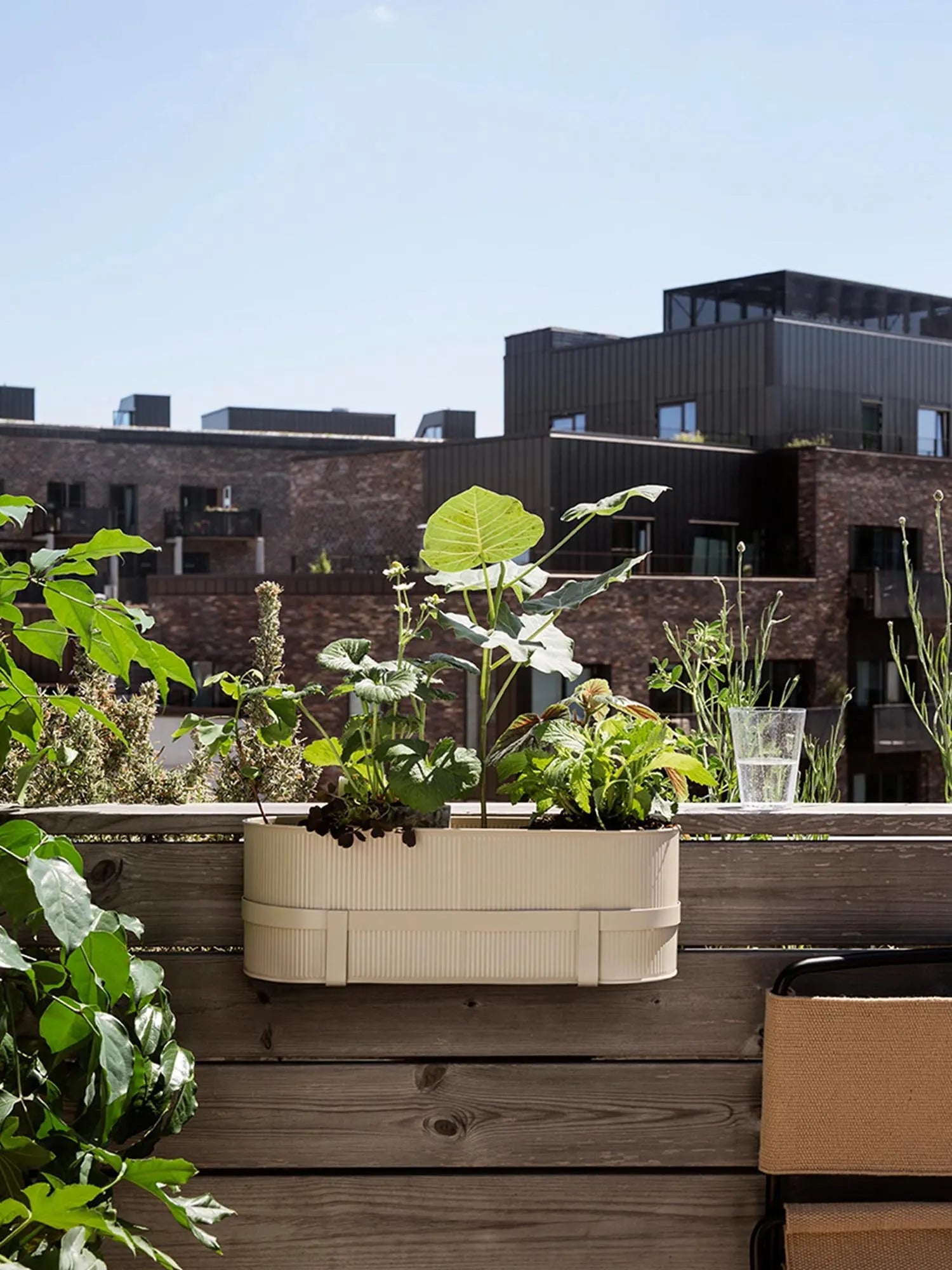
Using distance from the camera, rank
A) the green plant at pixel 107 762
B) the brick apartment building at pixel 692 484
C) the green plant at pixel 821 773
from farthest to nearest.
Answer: the brick apartment building at pixel 692 484
the green plant at pixel 107 762
the green plant at pixel 821 773

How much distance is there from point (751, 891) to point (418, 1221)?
540 mm

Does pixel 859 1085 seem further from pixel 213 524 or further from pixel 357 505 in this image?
pixel 213 524

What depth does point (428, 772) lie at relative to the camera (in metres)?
1.51

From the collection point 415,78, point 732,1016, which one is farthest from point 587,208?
point 732,1016

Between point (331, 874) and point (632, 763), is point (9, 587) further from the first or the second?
point (632, 763)

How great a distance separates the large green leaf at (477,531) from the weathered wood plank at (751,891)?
0.41m

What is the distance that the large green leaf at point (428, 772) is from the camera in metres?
1.48

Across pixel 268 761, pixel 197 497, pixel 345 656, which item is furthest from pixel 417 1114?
pixel 197 497

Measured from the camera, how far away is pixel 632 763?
5.21 feet

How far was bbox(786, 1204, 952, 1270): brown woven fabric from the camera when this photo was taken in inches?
62.3

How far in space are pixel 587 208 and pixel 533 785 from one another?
29316mm

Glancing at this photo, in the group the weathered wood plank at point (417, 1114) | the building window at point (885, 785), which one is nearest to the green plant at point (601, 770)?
the weathered wood plank at point (417, 1114)

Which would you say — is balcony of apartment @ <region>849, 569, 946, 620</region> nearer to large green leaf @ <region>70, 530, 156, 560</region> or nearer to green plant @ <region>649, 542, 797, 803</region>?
green plant @ <region>649, 542, 797, 803</region>

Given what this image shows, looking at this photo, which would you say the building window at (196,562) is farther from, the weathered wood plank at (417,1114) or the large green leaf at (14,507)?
the large green leaf at (14,507)
